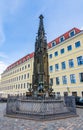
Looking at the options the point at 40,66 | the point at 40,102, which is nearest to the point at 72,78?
the point at 40,66

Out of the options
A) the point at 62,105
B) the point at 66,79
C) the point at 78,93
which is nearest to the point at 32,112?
the point at 62,105

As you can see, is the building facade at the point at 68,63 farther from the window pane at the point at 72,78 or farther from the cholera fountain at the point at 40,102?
the cholera fountain at the point at 40,102

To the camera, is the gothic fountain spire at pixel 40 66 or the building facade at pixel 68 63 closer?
the gothic fountain spire at pixel 40 66

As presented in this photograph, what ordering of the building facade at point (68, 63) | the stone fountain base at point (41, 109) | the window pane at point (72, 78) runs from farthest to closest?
the window pane at point (72, 78), the building facade at point (68, 63), the stone fountain base at point (41, 109)

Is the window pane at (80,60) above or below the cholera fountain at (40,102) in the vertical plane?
above

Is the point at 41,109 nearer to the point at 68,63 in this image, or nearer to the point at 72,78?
the point at 72,78

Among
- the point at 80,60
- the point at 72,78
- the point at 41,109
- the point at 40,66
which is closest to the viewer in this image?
the point at 41,109

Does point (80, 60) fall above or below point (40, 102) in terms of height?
above

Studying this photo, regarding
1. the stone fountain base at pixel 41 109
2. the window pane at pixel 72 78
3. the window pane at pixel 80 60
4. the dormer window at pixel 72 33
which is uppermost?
the dormer window at pixel 72 33

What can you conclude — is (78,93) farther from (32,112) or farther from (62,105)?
(32,112)

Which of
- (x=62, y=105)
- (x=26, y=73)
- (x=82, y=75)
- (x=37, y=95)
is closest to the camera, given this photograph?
(x=62, y=105)

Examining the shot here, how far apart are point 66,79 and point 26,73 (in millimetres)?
21297

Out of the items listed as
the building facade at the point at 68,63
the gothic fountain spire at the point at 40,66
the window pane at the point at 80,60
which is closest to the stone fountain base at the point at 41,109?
the gothic fountain spire at the point at 40,66

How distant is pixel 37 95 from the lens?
13102mm
